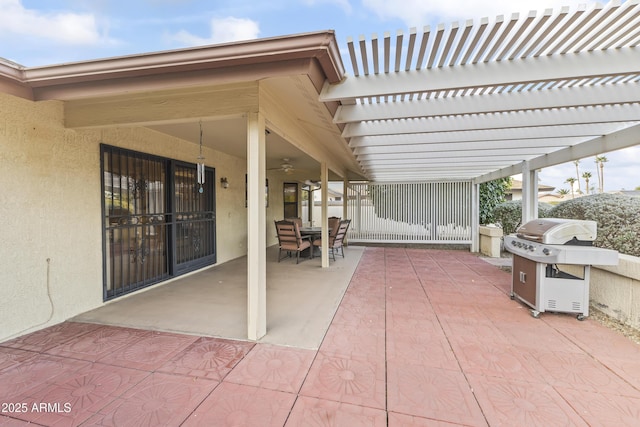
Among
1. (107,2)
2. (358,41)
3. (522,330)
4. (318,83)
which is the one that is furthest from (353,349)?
(107,2)

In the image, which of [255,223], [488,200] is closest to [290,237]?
[255,223]

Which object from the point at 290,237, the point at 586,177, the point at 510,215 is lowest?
the point at 290,237

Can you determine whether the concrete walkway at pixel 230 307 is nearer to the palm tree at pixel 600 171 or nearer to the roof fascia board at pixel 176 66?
the roof fascia board at pixel 176 66

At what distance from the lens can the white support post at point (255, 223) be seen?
2.71 metres

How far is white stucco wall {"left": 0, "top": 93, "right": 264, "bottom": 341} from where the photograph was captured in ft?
9.27

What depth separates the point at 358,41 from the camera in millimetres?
2279

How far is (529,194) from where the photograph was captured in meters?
5.89

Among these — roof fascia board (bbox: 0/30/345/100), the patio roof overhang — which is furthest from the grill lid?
roof fascia board (bbox: 0/30/345/100)

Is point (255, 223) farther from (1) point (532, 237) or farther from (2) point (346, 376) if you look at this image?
(1) point (532, 237)

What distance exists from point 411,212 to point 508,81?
7.70 meters

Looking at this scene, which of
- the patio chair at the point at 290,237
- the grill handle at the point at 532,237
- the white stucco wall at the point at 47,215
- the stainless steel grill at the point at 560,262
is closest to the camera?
the white stucco wall at the point at 47,215

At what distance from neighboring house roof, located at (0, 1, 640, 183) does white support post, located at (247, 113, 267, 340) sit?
242 mm

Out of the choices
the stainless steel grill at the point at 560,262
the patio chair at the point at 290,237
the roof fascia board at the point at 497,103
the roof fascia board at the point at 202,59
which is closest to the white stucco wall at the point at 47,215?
the roof fascia board at the point at 202,59

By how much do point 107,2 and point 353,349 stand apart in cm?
922
